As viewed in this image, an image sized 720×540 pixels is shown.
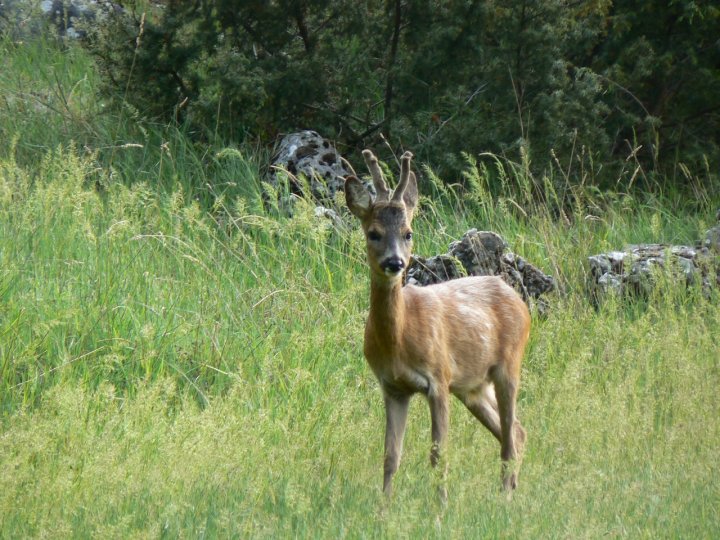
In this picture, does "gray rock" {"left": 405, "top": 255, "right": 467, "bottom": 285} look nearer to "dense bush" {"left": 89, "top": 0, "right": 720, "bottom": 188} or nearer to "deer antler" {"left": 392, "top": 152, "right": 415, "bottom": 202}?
"dense bush" {"left": 89, "top": 0, "right": 720, "bottom": 188}

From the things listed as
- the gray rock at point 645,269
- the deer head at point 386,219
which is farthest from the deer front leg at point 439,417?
the gray rock at point 645,269

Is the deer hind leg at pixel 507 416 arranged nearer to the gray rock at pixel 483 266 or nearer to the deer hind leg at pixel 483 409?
the deer hind leg at pixel 483 409

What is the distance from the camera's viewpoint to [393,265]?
5.80 m

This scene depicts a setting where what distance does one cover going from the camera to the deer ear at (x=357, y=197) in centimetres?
615

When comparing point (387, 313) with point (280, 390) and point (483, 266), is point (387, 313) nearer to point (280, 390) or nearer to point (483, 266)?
point (280, 390)

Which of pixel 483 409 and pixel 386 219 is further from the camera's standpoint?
pixel 483 409

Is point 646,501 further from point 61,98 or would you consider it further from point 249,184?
point 61,98

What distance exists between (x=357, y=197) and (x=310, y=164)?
16.5 ft

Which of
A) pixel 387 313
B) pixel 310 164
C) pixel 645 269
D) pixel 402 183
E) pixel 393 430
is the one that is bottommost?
pixel 645 269

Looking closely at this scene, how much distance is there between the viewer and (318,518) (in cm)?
516

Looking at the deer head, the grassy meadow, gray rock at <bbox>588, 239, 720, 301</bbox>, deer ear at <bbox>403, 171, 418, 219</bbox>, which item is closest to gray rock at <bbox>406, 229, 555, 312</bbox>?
the grassy meadow

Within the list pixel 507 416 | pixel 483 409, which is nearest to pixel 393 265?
pixel 507 416

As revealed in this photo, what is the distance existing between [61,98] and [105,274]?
5.08 meters

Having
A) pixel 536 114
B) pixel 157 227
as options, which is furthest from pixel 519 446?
pixel 536 114
